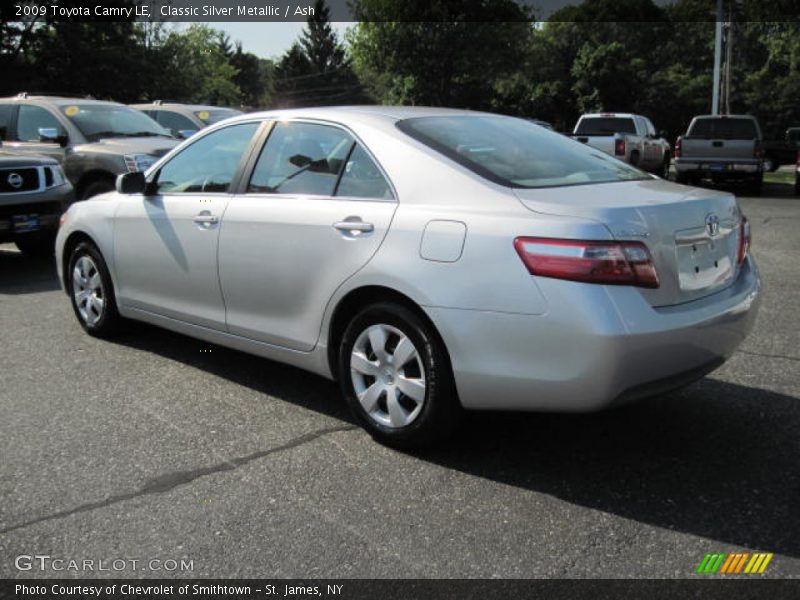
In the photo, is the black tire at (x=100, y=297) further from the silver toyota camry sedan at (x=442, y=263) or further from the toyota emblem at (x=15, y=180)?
the toyota emblem at (x=15, y=180)

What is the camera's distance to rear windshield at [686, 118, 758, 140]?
59.1 ft

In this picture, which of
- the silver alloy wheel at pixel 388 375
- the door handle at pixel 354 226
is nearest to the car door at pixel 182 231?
the door handle at pixel 354 226

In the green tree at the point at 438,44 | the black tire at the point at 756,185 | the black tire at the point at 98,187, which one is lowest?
the black tire at the point at 756,185

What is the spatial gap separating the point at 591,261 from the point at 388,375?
3.70 ft

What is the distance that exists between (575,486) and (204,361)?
9.15ft

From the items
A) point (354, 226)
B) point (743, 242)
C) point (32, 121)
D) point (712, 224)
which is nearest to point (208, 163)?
point (354, 226)

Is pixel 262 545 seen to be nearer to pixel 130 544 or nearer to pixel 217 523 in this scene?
pixel 217 523

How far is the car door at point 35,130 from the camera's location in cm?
1046

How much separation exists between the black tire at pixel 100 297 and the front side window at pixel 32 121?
19.1 feet

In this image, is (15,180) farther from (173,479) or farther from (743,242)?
(743,242)

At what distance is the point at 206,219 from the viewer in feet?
14.9

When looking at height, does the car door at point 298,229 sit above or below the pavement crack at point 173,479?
above

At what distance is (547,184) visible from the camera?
3.60 metres

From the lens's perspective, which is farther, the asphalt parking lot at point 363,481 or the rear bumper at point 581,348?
the rear bumper at point 581,348
